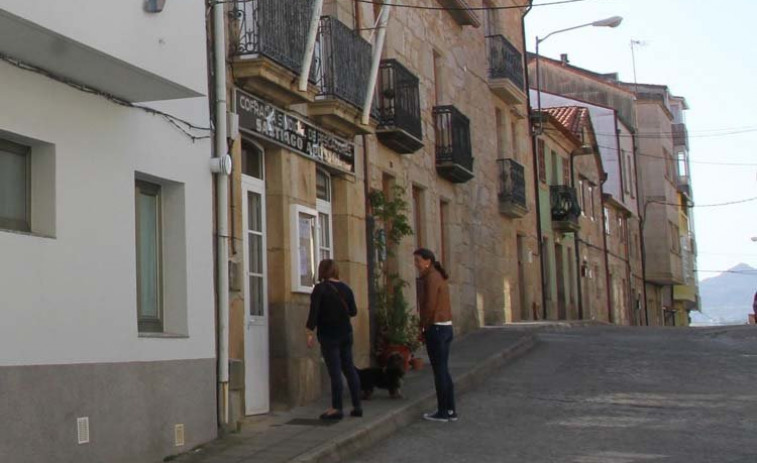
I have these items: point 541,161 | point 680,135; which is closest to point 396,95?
point 541,161

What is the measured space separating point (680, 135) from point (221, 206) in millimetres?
50985

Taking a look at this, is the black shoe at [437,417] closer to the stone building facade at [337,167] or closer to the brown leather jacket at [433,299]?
the brown leather jacket at [433,299]

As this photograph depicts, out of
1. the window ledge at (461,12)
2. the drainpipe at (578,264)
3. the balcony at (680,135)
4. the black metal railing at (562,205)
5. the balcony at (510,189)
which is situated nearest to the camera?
the window ledge at (461,12)

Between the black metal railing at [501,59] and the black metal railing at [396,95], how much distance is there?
778 cm

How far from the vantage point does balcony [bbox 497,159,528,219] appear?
25.2m

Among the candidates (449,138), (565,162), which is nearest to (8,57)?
(449,138)

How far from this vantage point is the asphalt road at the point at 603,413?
1013 centimetres

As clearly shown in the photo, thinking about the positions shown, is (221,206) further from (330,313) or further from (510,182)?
(510,182)

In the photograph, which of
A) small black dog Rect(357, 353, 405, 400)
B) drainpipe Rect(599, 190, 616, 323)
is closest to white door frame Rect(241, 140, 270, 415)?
small black dog Rect(357, 353, 405, 400)

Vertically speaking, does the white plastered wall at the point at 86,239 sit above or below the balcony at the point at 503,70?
below

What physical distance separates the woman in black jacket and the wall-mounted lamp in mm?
3174

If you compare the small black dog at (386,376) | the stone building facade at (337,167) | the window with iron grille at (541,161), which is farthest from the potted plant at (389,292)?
the window with iron grille at (541,161)

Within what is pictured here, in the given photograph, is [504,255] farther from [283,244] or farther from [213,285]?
[213,285]

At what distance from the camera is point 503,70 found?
2519 centimetres
